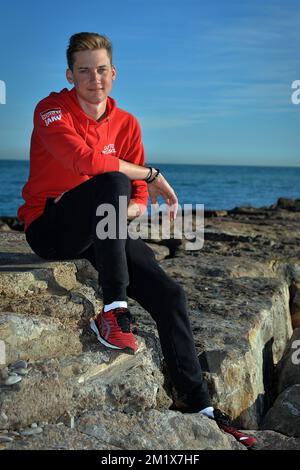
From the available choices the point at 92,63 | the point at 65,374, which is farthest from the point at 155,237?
the point at 65,374

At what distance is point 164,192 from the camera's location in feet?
12.1

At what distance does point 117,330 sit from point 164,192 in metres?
1.01

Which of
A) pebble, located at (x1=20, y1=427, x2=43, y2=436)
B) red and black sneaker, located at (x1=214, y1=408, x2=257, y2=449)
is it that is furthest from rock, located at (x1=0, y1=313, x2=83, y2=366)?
red and black sneaker, located at (x1=214, y1=408, x2=257, y2=449)

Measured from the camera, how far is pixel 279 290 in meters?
4.79

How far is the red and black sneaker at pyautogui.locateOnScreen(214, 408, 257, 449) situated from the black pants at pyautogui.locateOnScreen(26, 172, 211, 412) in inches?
3.7

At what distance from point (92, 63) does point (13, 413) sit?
1.94 m

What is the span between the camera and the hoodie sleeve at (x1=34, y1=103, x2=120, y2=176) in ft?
10.3

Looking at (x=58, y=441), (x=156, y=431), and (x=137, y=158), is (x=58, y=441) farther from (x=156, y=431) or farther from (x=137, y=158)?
(x=137, y=158)

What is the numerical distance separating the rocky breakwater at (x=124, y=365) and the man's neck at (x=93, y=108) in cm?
93

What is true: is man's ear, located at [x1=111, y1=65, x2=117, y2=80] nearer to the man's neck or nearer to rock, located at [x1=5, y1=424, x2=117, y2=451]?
the man's neck

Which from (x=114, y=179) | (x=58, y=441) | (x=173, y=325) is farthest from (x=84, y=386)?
(x=114, y=179)

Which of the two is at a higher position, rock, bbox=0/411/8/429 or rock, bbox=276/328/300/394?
rock, bbox=0/411/8/429

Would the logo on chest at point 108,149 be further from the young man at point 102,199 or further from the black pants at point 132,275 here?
the black pants at point 132,275

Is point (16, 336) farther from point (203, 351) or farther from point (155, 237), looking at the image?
point (155, 237)
